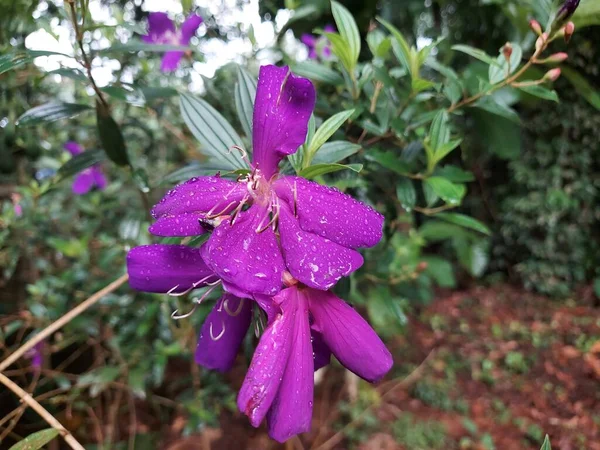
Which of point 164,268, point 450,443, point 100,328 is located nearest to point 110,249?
point 100,328

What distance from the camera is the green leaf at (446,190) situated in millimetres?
692

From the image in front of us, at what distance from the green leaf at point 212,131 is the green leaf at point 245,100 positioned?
2 cm

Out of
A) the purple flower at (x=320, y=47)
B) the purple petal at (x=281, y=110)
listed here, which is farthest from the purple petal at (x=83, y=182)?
the purple petal at (x=281, y=110)

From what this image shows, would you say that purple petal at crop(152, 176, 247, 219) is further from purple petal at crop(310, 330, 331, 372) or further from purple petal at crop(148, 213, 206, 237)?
purple petal at crop(310, 330, 331, 372)

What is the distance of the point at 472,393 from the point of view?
7.70ft

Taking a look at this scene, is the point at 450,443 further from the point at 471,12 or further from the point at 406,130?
the point at 471,12

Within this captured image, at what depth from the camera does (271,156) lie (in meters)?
0.51

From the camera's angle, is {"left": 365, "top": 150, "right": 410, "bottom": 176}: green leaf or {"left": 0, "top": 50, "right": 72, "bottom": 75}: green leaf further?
{"left": 365, "top": 150, "right": 410, "bottom": 176}: green leaf

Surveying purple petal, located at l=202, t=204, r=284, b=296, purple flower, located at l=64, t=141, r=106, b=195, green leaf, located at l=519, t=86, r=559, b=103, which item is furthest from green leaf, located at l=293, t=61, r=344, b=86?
purple flower, located at l=64, t=141, r=106, b=195

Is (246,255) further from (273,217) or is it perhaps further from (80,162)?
(80,162)

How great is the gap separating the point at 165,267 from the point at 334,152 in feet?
0.88

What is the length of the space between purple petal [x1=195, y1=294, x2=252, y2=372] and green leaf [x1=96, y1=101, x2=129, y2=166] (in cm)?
43

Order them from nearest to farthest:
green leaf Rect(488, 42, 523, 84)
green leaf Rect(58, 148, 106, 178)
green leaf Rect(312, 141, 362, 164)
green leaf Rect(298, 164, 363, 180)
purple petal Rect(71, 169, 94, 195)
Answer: green leaf Rect(298, 164, 363, 180) → green leaf Rect(312, 141, 362, 164) → green leaf Rect(488, 42, 523, 84) → green leaf Rect(58, 148, 106, 178) → purple petal Rect(71, 169, 94, 195)

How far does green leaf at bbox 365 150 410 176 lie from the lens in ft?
2.32
